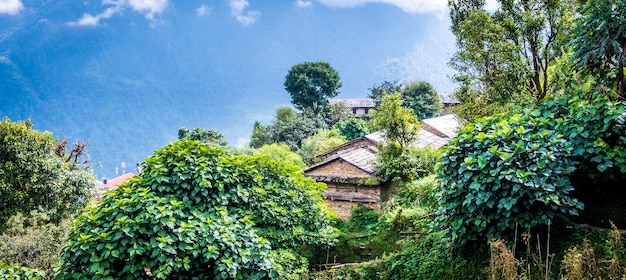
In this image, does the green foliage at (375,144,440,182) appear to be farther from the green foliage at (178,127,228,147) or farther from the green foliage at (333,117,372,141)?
the green foliage at (178,127,228,147)

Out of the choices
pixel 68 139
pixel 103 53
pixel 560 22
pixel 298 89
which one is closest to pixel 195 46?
pixel 103 53

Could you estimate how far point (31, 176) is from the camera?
525 inches

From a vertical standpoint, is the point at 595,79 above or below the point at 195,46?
below

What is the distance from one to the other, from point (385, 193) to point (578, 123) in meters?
11.2

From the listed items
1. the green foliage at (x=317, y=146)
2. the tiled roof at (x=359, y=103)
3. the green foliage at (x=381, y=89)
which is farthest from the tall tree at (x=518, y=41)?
the tiled roof at (x=359, y=103)

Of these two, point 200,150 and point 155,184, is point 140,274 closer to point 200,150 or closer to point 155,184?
point 155,184

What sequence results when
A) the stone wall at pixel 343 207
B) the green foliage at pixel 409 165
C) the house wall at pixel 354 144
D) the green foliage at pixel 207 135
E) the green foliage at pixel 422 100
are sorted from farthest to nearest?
the green foliage at pixel 422 100, the green foliage at pixel 207 135, the house wall at pixel 354 144, the stone wall at pixel 343 207, the green foliage at pixel 409 165

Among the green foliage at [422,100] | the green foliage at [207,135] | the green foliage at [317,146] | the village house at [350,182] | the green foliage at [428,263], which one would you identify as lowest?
the green foliage at [428,263]

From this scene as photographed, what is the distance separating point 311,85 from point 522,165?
44.5m

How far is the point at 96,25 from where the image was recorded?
18850 centimetres

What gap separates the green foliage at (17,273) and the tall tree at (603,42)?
7.07 metres

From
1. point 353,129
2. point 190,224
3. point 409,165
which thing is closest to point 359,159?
point 409,165

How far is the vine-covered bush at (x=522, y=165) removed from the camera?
4.62m

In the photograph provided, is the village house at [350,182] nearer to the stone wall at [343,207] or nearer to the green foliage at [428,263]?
the stone wall at [343,207]
